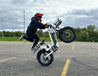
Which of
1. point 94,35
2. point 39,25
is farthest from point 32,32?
point 94,35

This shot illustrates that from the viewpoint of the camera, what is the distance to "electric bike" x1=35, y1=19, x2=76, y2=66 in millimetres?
6125

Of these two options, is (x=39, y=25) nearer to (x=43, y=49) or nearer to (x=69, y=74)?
(x=43, y=49)

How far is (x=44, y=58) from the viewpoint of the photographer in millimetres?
6234

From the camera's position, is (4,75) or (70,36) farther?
(70,36)

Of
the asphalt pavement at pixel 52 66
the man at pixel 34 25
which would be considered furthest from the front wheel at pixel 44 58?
the man at pixel 34 25

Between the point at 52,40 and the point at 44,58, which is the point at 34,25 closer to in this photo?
the point at 52,40

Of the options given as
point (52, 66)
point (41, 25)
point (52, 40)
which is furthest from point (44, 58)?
point (41, 25)

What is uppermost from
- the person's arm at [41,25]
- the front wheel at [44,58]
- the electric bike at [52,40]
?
the person's arm at [41,25]

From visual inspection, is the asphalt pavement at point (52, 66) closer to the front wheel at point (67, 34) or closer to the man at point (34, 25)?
the front wheel at point (67, 34)

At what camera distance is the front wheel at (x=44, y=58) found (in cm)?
616

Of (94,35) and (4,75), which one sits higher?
Answer: (4,75)

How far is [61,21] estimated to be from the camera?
243 inches

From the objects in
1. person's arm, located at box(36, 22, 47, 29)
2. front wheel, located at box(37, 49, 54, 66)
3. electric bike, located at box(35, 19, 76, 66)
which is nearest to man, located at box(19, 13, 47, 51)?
person's arm, located at box(36, 22, 47, 29)

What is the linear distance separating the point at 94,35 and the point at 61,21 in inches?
3576
